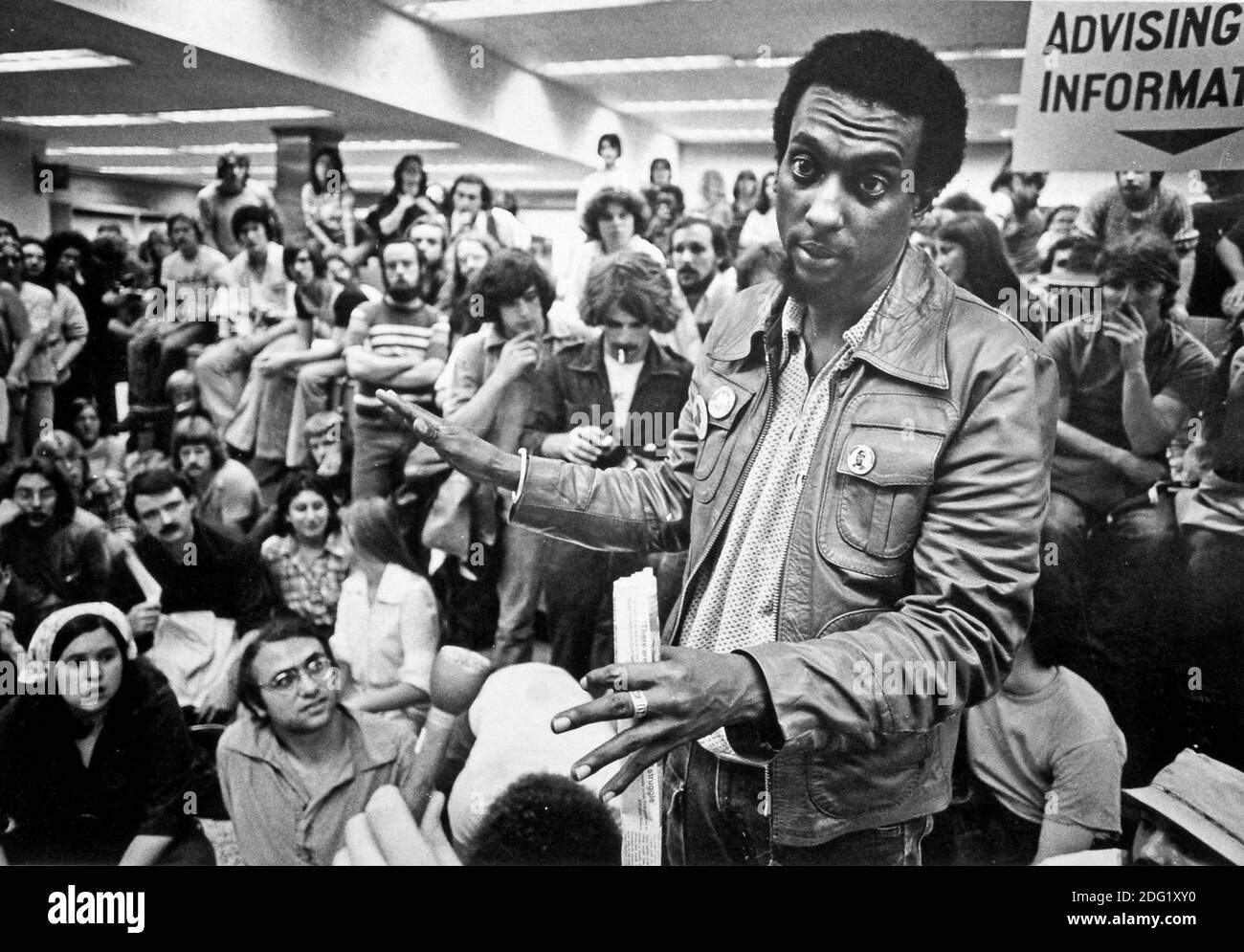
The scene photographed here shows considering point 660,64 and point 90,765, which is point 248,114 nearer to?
point 660,64

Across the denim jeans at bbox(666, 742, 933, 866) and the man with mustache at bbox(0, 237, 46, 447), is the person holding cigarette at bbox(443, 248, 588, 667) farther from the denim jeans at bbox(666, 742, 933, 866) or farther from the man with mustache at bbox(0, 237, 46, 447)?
the man with mustache at bbox(0, 237, 46, 447)

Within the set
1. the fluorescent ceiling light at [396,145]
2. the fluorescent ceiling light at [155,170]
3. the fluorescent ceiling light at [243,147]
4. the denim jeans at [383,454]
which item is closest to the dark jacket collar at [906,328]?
the denim jeans at [383,454]

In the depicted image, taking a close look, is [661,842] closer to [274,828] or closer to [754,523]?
[754,523]

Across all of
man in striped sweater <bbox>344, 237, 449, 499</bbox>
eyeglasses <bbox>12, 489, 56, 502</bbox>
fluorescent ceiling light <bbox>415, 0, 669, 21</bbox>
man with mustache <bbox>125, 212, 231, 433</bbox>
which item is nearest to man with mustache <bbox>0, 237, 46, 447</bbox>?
eyeglasses <bbox>12, 489, 56, 502</bbox>

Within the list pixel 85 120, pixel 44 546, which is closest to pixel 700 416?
pixel 44 546

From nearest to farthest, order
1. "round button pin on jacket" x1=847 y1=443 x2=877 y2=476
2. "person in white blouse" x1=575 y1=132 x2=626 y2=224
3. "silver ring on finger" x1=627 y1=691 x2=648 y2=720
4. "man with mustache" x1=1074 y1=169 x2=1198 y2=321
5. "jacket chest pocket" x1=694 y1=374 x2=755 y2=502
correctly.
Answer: "silver ring on finger" x1=627 y1=691 x2=648 y2=720 < "round button pin on jacket" x1=847 y1=443 x2=877 y2=476 < "jacket chest pocket" x1=694 y1=374 x2=755 y2=502 < "man with mustache" x1=1074 y1=169 x2=1198 y2=321 < "person in white blouse" x1=575 y1=132 x2=626 y2=224

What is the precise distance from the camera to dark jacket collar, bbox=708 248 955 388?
6.73 feet

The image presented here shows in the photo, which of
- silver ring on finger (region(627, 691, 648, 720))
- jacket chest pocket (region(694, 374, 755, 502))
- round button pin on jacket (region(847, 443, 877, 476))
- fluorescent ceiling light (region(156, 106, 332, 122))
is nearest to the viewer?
silver ring on finger (region(627, 691, 648, 720))

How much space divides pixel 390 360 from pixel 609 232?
62 cm

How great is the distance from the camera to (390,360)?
2771mm

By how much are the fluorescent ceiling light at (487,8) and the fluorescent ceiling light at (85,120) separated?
2.41 feet

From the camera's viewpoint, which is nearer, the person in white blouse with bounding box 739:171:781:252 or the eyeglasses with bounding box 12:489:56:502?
the person in white blouse with bounding box 739:171:781:252

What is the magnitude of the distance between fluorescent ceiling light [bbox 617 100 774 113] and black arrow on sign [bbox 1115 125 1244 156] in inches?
31.9
